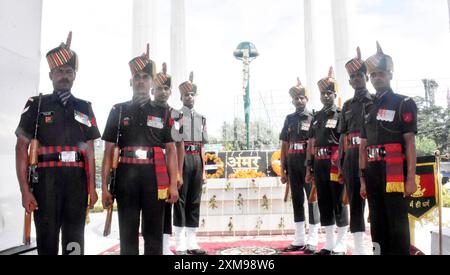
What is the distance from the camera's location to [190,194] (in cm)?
488

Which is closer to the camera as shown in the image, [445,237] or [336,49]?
[445,237]

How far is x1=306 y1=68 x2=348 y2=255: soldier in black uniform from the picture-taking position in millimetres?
4371

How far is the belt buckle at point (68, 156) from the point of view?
2787 millimetres

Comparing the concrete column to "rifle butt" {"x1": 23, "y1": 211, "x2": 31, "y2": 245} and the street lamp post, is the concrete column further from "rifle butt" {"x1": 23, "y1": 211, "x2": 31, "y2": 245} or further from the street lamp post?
"rifle butt" {"x1": 23, "y1": 211, "x2": 31, "y2": 245}

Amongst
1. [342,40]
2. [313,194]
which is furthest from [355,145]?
[342,40]

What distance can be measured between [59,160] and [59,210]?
42 cm

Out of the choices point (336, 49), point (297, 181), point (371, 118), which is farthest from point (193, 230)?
point (336, 49)

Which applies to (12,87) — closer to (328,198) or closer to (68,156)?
(68,156)

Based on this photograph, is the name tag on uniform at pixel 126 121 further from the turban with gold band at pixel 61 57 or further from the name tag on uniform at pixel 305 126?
the name tag on uniform at pixel 305 126

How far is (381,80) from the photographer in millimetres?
3240

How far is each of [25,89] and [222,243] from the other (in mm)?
3678

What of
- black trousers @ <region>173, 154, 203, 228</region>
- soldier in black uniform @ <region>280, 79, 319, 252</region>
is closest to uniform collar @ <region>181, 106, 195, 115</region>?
black trousers @ <region>173, 154, 203, 228</region>

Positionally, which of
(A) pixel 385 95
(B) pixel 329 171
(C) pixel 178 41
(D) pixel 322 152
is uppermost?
(C) pixel 178 41
